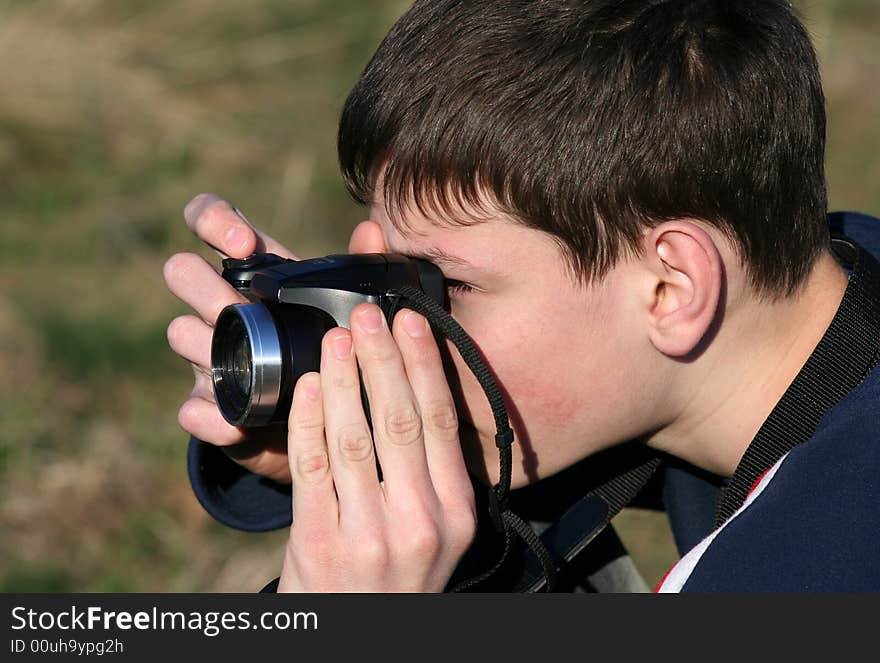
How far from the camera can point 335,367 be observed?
5.93ft

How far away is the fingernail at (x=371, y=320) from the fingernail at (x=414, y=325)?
4 centimetres

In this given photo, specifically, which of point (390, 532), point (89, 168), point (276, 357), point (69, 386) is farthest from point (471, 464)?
point (89, 168)

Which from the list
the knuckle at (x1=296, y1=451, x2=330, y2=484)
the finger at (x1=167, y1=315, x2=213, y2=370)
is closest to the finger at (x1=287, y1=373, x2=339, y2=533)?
the knuckle at (x1=296, y1=451, x2=330, y2=484)

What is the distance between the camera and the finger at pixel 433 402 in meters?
1.83

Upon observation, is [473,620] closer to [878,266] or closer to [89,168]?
[878,266]

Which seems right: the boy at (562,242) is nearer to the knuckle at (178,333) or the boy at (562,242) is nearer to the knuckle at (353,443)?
the knuckle at (353,443)

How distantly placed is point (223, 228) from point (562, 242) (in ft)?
2.26

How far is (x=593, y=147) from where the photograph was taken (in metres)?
1.83

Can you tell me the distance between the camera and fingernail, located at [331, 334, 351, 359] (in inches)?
71.1

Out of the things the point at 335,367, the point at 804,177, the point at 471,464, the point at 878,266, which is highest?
the point at 804,177

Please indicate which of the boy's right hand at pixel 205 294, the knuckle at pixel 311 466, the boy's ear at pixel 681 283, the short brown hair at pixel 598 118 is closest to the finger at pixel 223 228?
the boy's right hand at pixel 205 294

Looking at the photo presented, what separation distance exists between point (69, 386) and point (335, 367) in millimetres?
1912

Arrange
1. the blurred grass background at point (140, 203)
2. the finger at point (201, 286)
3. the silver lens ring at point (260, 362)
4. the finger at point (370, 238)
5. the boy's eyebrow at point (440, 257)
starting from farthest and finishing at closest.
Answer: the blurred grass background at point (140, 203)
the finger at point (201, 286)
the finger at point (370, 238)
the boy's eyebrow at point (440, 257)
the silver lens ring at point (260, 362)

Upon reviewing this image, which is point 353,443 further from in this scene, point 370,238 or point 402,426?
point 370,238
